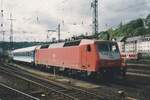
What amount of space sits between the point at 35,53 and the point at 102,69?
19820mm

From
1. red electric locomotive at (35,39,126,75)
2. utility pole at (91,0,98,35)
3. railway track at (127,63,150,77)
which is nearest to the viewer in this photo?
red electric locomotive at (35,39,126,75)

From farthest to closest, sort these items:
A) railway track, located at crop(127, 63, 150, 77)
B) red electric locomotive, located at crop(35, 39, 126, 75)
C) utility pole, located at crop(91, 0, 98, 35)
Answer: utility pole, located at crop(91, 0, 98, 35)
railway track, located at crop(127, 63, 150, 77)
red electric locomotive, located at crop(35, 39, 126, 75)

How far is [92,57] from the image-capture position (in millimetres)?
22562

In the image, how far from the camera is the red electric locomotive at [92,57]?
72.7 feet

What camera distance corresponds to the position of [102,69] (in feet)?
72.4

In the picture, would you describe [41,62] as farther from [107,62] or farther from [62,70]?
[107,62]

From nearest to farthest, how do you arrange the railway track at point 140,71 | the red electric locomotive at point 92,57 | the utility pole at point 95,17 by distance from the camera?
1. the red electric locomotive at point 92,57
2. the railway track at point 140,71
3. the utility pole at point 95,17

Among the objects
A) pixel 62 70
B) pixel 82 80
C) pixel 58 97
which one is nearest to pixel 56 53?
pixel 62 70

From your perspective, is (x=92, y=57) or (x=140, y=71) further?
(x=140, y=71)

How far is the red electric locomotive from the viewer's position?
22172 millimetres

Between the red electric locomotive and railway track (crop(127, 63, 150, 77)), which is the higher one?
the red electric locomotive

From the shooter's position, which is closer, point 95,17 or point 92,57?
point 92,57

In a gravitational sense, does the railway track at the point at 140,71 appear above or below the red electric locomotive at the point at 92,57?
below

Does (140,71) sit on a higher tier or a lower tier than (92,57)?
lower
